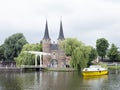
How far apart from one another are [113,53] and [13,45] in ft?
120

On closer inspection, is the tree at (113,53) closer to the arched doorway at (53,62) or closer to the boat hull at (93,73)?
the arched doorway at (53,62)

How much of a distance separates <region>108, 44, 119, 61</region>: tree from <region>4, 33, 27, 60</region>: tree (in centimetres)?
3153

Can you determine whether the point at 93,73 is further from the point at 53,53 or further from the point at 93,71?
the point at 53,53

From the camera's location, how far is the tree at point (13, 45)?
118812 millimetres

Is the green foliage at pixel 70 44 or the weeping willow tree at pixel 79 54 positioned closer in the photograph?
the weeping willow tree at pixel 79 54

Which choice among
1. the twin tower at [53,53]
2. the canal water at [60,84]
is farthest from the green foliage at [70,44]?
the canal water at [60,84]

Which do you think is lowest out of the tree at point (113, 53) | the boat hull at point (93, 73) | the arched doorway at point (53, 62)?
the boat hull at point (93, 73)

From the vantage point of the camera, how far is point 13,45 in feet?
392

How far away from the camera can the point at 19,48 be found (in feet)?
390

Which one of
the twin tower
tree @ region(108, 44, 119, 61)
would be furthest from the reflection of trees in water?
tree @ region(108, 44, 119, 61)

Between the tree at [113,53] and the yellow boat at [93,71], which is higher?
the tree at [113,53]

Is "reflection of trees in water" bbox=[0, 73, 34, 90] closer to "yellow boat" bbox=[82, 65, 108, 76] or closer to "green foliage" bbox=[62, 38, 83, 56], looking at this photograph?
"yellow boat" bbox=[82, 65, 108, 76]

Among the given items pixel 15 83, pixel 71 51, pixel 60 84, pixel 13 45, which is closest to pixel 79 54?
pixel 71 51

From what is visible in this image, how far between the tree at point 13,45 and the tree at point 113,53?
103 ft
